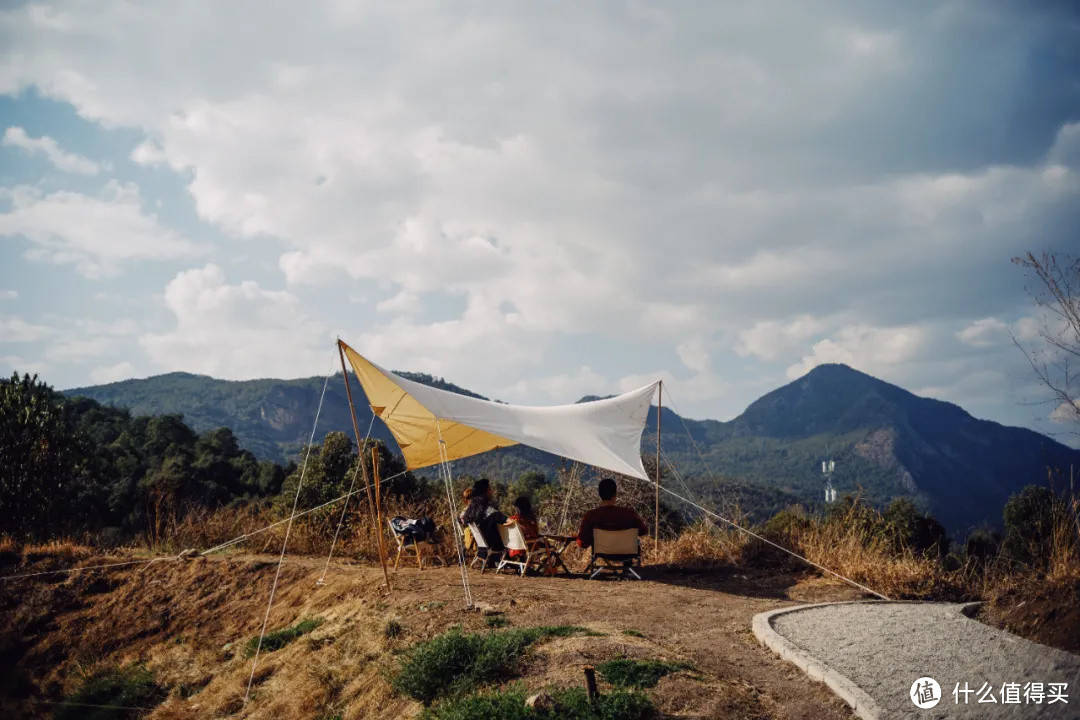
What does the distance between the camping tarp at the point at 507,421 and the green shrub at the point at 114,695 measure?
375 centimetres

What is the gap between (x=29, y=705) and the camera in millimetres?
7395

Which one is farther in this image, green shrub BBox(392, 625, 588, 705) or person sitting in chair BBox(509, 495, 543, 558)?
person sitting in chair BBox(509, 495, 543, 558)

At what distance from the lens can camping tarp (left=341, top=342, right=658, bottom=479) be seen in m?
8.22

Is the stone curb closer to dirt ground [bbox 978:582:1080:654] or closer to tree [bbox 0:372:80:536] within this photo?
dirt ground [bbox 978:582:1080:654]

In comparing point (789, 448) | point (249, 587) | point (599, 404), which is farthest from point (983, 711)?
point (789, 448)

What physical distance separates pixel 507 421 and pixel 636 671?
5.08m

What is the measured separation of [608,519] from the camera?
773 cm

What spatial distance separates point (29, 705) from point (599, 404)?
739cm

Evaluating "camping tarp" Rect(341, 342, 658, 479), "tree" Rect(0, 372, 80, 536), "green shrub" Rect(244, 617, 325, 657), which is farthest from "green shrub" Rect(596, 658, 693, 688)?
"tree" Rect(0, 372, 80, 536)

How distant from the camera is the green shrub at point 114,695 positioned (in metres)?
6.66

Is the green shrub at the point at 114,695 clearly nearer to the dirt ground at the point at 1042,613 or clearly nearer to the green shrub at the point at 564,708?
the green shrub at the point at 564,708

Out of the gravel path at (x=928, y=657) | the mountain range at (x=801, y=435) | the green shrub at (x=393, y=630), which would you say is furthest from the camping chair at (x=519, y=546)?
the mountain range at (x=801, y=435)

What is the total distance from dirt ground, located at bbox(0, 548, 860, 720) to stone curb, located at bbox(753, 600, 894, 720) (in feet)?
0.24

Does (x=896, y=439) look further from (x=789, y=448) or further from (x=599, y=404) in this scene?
(x=599, y=404)
